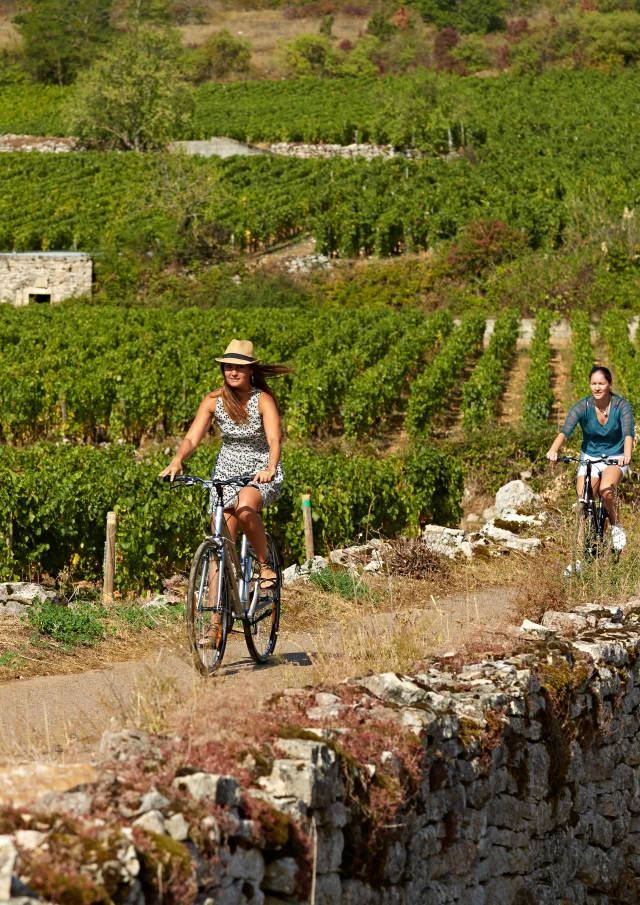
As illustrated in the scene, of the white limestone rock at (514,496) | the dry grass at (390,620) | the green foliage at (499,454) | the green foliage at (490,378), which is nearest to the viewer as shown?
the dry grass at (390,620)

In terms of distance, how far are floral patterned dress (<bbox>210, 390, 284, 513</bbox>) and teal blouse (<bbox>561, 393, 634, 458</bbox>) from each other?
10.7ft

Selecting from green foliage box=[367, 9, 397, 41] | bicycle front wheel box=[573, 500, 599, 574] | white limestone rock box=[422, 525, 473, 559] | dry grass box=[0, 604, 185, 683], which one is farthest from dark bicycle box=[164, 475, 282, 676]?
green foliage box=[367, 9, 397, 41]

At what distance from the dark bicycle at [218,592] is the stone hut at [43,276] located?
3799 centimetres

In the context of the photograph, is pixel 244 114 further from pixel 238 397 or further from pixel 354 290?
pixel 238 397

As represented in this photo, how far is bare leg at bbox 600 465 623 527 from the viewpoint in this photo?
9.94 metres

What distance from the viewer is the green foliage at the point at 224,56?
96500 millimetres

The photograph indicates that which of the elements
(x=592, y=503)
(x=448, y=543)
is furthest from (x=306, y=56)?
(x=592, y=503)

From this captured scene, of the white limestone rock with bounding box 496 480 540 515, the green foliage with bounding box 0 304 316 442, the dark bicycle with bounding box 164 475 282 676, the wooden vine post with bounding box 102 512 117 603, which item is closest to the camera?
the dark bicycle with bounding box 164 475 282 676

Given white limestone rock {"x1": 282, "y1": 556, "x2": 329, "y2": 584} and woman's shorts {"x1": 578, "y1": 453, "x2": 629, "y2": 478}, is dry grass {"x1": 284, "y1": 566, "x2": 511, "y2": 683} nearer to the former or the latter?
white limestone rock {"x1": 282, "y1": 556, "x2": 329, "y2": 584}

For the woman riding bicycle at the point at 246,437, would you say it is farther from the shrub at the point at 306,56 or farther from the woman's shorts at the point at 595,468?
the shrub at the point at 306,56

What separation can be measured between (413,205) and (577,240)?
7.91 m

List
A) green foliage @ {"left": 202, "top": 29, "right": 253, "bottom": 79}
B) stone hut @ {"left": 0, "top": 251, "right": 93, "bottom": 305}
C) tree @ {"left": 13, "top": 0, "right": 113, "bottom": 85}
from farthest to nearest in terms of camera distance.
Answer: green foliage @ {"left": 202, "top": 29, "right": 253, "bottom": 79} < tree @ {"left": 13, "top": 0, "right": 113, "bottom": 85} < stone hut @ {"left": 0, "top": 251, "right": 93, "bottom": 305}

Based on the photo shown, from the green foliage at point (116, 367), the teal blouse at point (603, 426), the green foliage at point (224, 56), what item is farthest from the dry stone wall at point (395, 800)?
the green foliage at point (224, 56)

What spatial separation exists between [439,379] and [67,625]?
54.2 feet
